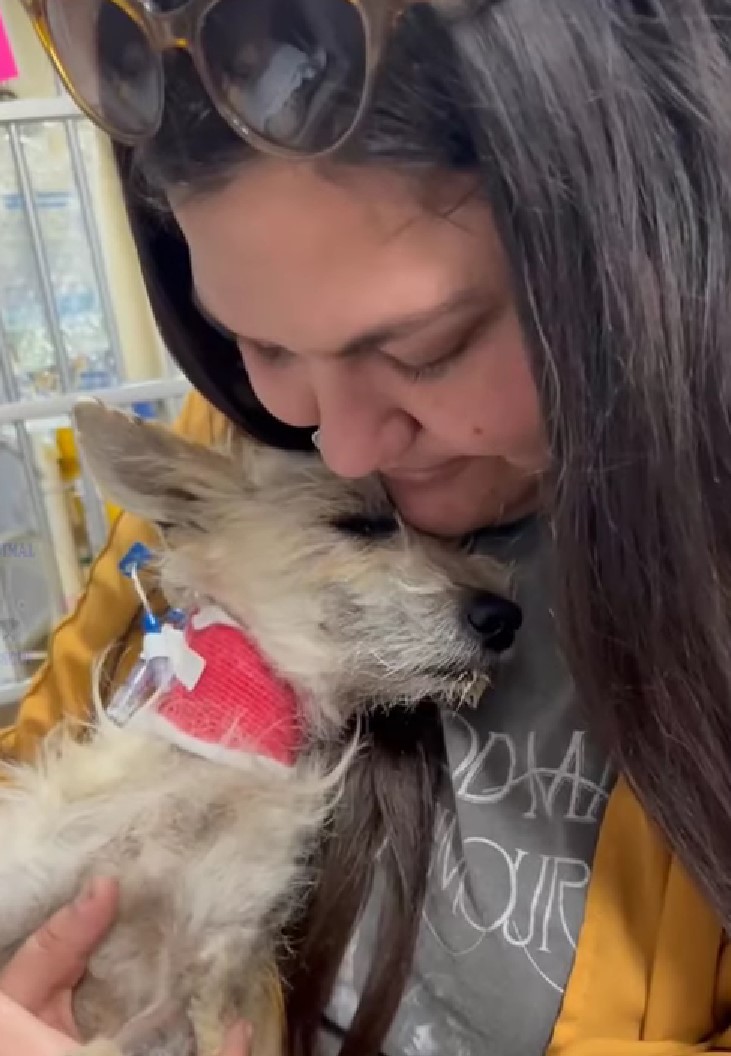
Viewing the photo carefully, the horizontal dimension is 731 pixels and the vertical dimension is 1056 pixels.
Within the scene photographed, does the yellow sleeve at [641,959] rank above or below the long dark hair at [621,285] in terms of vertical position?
below

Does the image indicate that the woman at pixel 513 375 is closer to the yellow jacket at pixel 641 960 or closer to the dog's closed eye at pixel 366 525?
the yellow jacket at pixel 641 960

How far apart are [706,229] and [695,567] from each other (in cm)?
20

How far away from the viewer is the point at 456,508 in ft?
3.77

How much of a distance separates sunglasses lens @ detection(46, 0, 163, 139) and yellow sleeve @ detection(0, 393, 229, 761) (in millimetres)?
538

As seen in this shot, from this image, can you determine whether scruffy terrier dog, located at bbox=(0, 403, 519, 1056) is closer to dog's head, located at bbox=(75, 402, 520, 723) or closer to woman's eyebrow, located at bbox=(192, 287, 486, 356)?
dog's head, located at bbox=(75, 402, 520, 723)

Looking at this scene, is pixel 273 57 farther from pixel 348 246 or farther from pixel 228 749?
pixel 228 749

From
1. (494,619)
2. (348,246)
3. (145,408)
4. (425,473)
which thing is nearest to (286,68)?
(348,246)

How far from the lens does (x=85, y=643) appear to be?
1344mm

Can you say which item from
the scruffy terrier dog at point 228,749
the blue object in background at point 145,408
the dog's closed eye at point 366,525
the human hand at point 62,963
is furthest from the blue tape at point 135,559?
the blue object in background at point 145,408

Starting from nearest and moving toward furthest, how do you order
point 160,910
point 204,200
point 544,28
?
point 544,28, point 204,200, point 160,910

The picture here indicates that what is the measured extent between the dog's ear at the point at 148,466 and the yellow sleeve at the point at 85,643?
0.06m

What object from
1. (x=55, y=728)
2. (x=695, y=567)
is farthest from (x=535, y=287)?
(x=55, y=728)

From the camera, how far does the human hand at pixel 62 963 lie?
1.04 meters

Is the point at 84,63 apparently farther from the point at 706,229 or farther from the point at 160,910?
the point at 160,910
